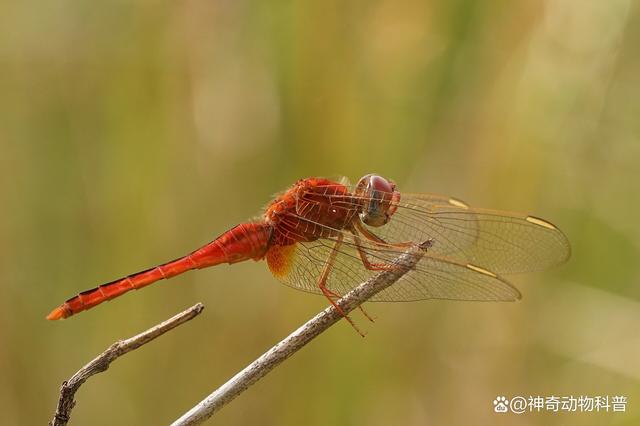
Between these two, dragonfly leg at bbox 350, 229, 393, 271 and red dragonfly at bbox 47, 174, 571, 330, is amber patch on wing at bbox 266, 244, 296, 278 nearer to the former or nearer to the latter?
red dragonfly at bbox 47, 174, 571, 330

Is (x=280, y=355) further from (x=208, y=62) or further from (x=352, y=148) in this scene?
(x=208, y=62)

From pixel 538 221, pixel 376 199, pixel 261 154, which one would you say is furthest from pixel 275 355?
pixel 261 154

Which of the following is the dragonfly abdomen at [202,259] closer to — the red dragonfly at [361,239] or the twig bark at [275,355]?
the red dragonfly at [361,239]

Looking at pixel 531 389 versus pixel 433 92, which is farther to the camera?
pixel 433 92

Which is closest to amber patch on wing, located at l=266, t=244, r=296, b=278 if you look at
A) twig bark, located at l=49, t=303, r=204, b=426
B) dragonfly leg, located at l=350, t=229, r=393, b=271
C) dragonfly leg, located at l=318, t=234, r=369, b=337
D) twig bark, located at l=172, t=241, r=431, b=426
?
dragonfly leg, located at l=318, t=234, r=369, b=337

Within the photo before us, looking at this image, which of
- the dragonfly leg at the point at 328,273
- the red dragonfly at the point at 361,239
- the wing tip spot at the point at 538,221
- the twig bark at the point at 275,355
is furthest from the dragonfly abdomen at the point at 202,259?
the wing tip spot at the point at 538,221

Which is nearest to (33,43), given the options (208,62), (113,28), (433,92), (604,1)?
(113,28)
